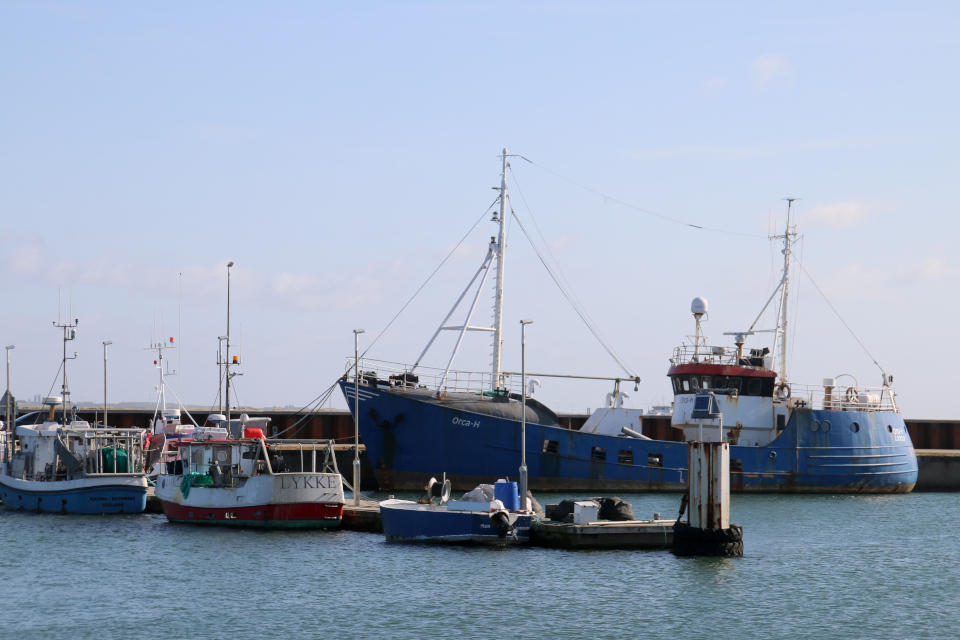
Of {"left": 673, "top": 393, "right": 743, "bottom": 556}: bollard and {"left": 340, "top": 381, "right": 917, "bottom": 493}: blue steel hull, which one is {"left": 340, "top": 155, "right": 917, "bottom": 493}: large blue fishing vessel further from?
{"left": 673, "top": 393, "right": 743, "bottom": 556}: bollard

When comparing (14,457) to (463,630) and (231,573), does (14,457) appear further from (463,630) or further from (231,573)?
(463,630)

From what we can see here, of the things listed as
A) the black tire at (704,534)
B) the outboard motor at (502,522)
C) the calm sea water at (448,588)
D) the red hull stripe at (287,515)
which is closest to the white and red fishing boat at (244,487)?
the red hull stripe at (287,515)

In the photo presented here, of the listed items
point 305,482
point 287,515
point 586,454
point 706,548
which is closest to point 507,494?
point 706,548

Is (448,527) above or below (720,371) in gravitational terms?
below

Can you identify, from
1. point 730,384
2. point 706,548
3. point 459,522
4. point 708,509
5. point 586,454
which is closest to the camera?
point 708,509

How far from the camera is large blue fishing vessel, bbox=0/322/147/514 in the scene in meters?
39.2

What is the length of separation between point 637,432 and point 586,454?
11.2ft

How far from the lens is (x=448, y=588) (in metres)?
25.1

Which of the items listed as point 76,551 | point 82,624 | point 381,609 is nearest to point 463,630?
point 381,609

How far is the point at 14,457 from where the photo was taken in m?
42.9

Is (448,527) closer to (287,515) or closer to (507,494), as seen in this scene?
(507,494)

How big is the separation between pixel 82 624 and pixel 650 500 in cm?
2516

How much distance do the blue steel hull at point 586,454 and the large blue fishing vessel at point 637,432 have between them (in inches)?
1.6

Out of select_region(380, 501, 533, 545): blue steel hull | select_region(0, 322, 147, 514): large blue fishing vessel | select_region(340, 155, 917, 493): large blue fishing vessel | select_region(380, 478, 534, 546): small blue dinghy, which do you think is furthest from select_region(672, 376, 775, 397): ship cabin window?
select_region(0, 322, 147, 514): large blue fishing vessel
